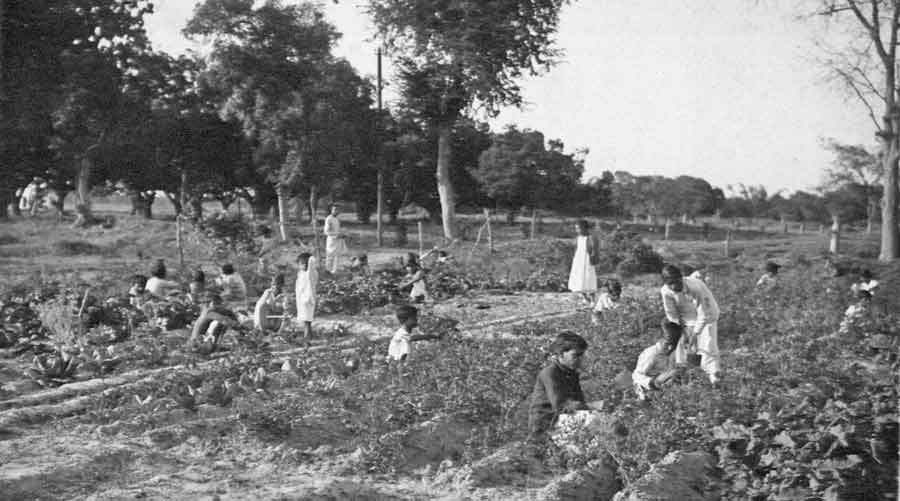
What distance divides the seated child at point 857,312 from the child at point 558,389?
17.0ft

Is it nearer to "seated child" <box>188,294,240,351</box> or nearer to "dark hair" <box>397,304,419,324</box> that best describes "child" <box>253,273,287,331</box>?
"seated child" <box>188,294,240,351</box>

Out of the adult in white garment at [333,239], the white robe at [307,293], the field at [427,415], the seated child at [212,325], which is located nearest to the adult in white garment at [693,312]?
the field at [427,415]

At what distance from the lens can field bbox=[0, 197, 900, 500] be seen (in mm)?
5551

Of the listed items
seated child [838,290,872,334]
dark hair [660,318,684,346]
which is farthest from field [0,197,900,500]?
dark hair [660,318,684,346]

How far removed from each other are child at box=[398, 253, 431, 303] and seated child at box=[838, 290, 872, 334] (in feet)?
19.3

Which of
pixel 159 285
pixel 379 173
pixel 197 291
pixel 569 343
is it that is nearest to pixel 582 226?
pixel 197 291

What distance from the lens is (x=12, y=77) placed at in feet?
70.0

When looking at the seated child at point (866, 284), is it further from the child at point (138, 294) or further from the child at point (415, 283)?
the child at point (138, 294)

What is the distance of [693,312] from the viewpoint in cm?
852

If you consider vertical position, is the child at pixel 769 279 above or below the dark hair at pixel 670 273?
below

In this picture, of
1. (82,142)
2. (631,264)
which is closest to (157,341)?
(631,264)

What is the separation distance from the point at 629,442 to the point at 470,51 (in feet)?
78.2

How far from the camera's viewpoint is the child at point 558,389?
20.6 feet

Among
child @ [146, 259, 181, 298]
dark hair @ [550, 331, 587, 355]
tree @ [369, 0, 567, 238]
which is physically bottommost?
child @ [146, 259, 181, 298]
